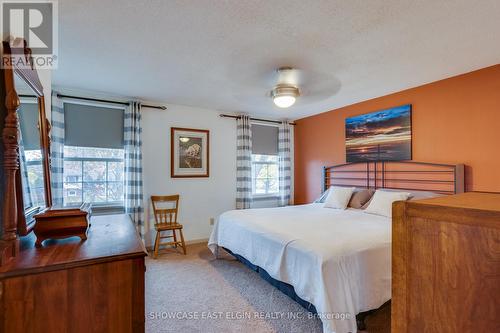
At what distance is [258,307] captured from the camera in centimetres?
236

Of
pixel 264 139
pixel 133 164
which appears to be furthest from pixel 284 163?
pixel 133 164

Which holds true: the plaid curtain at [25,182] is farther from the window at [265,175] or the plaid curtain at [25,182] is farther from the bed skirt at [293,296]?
the window at [265,175]

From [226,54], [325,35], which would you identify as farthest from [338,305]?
[226,54]

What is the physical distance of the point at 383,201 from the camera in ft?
10.4

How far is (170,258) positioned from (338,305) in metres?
2.53

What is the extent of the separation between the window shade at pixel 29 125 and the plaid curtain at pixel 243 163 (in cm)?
332

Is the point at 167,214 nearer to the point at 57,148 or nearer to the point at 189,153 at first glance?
the point at 189,153

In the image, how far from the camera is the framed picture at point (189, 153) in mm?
4180

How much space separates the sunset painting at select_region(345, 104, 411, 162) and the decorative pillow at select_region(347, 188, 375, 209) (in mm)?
543

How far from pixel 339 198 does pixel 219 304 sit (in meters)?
2.22

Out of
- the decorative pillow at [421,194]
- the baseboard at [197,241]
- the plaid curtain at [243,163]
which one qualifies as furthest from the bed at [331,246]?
the plaid curtain at [243,163]

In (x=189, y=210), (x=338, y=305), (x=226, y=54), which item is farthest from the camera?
(x=189, y=210)

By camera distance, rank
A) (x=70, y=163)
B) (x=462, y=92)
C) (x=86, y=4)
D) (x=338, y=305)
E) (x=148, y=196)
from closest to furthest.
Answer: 1. (x=86, y=4)
2. (x=338, y=305)
3. (x=462, y=92)
4. (x=70, y=163)
5. (x=148, y=196)

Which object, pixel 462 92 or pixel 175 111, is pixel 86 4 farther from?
pixel 462 92
